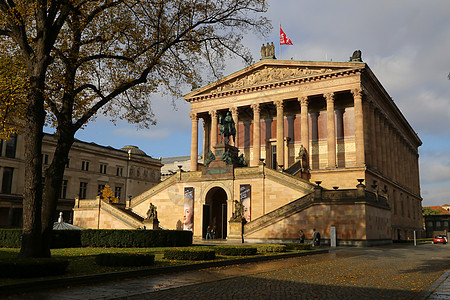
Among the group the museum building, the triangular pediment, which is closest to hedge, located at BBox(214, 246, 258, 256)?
the museum building

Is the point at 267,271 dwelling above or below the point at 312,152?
below

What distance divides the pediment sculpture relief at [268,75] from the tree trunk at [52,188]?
143 ft

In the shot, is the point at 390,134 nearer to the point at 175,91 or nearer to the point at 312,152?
the point at 312,152

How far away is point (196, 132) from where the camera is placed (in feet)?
208

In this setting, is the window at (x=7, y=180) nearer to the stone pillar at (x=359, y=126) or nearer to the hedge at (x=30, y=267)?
the stone pillar at (x=359, y=126)

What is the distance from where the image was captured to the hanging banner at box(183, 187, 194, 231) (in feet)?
146

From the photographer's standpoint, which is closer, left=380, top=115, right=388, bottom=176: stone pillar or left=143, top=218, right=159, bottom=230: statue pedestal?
left=143, top=218, right=159, bottom=230: statue pedestal

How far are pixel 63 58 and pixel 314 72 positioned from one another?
1682 inches

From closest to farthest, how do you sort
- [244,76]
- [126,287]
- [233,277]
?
[126,287] < [233,277] < [244,76]

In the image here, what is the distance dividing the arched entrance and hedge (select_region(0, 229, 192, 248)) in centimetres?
1438

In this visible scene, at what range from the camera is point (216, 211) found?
46.9m

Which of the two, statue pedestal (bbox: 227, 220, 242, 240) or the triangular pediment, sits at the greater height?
the triangular pediment

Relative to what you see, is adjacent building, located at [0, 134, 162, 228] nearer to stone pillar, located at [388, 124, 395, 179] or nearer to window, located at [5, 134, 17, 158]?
window, located at [5, 134, 17, 158]

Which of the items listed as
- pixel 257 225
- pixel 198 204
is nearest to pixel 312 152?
pixel 198 204
